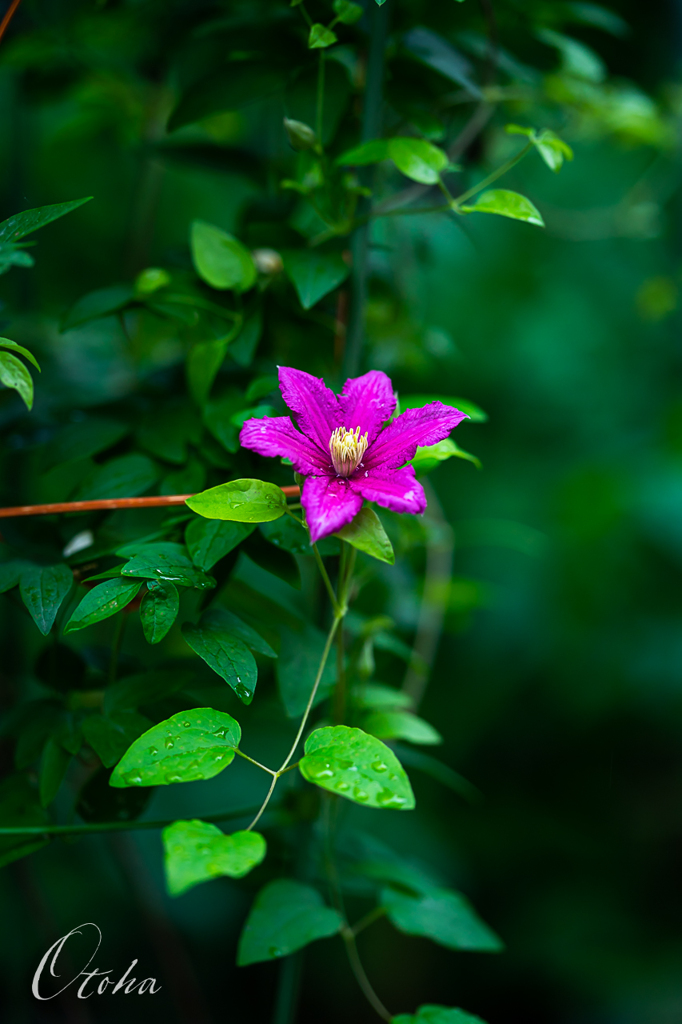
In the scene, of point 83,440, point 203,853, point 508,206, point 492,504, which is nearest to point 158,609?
point 203,853

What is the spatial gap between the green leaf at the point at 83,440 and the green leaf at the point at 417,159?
0.29 m

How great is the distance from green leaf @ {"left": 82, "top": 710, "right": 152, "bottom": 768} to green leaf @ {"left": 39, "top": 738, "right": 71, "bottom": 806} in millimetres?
28

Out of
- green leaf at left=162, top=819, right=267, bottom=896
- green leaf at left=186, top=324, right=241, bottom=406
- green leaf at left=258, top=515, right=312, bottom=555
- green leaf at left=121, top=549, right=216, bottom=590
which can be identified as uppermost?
green leaf at left=186, top=324, right=241, bottom=406

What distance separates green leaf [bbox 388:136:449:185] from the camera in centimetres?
49

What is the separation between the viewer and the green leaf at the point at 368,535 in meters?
0.40

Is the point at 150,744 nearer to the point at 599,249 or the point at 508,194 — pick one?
the point at 508,194

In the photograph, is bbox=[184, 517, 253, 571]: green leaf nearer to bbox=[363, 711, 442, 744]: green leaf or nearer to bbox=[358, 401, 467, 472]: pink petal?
bbox=[358, 401, 467, 472]: pink petal

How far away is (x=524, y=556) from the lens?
1.68 meters

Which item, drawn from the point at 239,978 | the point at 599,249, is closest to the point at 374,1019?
the point at 239,978

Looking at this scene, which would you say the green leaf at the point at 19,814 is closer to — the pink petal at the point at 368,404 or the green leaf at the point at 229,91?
the pink petal at the point at 368,404

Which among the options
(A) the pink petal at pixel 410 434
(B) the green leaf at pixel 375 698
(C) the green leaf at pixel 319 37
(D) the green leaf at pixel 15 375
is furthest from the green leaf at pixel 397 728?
(C) the green leaf at pixel 319 37

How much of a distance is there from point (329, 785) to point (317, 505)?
0.14 m

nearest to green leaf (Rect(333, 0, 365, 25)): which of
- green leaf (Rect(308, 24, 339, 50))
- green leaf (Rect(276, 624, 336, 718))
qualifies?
green leaf (Rect(308, 24, 339, 50))

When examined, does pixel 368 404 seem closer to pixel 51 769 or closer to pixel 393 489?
pixel 393 489
